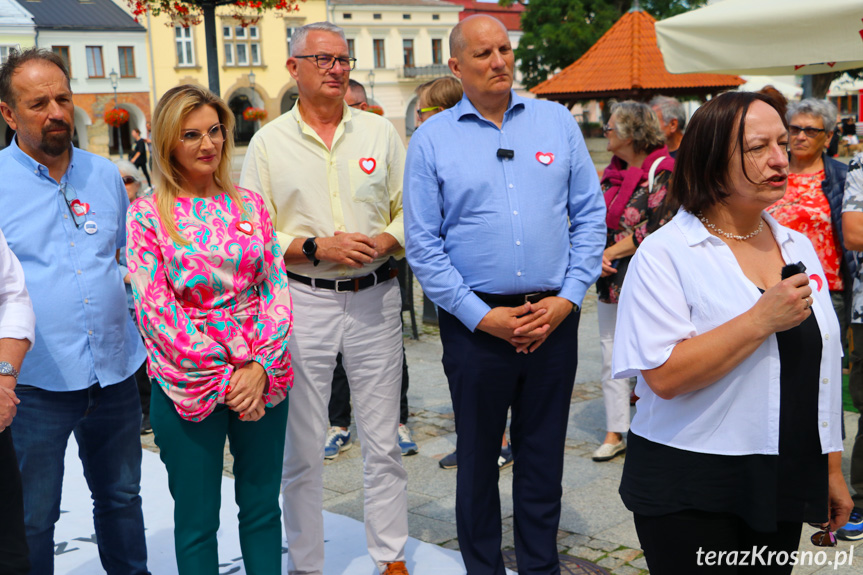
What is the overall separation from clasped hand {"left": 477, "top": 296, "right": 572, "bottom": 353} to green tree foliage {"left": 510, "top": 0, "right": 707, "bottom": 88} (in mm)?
40367

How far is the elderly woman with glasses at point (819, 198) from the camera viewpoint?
167 inches

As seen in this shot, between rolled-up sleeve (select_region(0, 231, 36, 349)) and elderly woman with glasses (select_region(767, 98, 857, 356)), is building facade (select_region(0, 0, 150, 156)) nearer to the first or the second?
Answer: elderly woman with glasses (select_region(767, 98, 857, 356))

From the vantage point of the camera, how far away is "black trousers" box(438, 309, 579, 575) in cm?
333

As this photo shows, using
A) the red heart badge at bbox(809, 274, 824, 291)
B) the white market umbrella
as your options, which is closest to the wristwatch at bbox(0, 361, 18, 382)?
the red heart badge at bbox(809, 274, 824, 291)

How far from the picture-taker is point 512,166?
10.8ft

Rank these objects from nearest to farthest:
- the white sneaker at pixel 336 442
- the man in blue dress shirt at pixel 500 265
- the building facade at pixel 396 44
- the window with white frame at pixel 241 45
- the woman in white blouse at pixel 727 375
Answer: the woman in white blouse at pixel 727 375 < the man in blue dress shirt at pixel 500 265 < the white sneaker at pixel 336 442 < the window with white frame at pixel 241 45 < the building facade at pixel 396 44

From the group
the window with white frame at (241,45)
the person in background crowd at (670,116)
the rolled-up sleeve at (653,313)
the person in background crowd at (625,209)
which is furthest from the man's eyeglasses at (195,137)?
the window with white frame at (241,45)

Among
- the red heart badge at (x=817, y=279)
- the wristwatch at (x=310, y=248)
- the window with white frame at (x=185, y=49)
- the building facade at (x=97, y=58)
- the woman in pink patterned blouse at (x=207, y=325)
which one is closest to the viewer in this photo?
the red heart badge at (x=817, y=279)

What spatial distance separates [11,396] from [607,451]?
Result: 3463 millimetres

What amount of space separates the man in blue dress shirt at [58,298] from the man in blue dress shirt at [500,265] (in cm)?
118

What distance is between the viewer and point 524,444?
11.2 feet

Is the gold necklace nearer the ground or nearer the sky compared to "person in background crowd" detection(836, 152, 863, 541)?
nearer the sky

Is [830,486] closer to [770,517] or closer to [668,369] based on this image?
[770,517]

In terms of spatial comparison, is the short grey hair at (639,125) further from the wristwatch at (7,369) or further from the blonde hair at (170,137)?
the wristwatch at (7,369)
